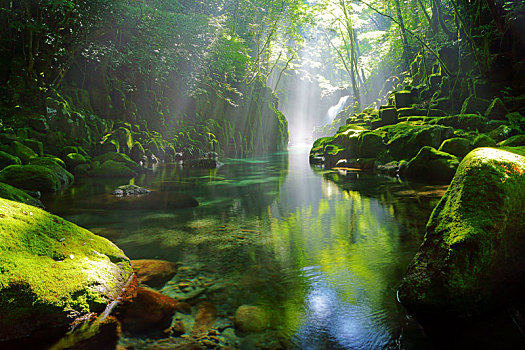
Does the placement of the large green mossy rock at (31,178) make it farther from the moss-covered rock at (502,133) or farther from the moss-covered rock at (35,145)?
the moss-covered rock at (502,133)

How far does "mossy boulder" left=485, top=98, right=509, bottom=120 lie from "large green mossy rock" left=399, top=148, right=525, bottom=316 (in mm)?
14154

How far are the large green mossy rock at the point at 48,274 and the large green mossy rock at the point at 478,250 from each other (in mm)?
3018

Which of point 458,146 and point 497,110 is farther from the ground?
point 497,110

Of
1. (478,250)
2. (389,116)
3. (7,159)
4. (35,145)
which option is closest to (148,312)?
(478,250)

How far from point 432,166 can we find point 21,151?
15252mm

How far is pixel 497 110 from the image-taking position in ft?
48.9

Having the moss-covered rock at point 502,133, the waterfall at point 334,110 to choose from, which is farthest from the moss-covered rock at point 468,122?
the waterfall at point 334,110

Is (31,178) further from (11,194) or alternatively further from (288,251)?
(288,251)

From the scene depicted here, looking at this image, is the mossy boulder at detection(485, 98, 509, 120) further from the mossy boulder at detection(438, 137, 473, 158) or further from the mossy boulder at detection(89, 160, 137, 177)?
the mossy boulder at detection(89, 160, 137, 177)

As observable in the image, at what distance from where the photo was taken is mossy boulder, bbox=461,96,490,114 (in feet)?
53.0

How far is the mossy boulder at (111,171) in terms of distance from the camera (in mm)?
14922

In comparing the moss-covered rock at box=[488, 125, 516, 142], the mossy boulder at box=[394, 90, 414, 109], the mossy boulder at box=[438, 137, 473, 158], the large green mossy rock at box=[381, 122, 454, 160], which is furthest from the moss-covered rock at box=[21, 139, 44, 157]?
the mossy boulder at box=[394, 90, 414, 109]

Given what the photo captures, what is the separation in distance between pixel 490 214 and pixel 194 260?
3.59 metres

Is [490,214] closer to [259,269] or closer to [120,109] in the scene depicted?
[259,269]
